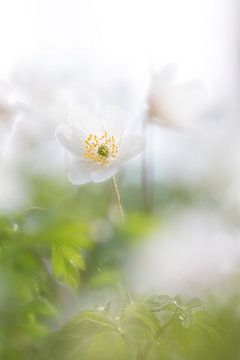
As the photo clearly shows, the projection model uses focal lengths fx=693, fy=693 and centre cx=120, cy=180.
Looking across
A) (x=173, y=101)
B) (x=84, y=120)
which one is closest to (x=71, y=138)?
(x=84, y=120)

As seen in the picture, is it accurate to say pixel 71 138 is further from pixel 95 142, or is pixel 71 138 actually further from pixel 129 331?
pixel 129 331

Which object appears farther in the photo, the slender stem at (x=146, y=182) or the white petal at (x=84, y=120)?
the slender stem at (x=146, y=182)

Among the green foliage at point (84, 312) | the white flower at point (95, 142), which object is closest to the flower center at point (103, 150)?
the white flower at point (95, 142)

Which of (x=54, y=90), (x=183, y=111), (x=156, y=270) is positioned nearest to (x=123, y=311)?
(x=156, y=270)

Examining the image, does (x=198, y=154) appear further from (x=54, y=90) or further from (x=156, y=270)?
(x=156, y=270)

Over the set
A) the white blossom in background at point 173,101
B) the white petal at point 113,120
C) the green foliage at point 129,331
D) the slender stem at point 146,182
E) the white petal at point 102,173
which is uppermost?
the white petal at point 113,120

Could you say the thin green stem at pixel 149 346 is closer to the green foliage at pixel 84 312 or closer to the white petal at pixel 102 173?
the green foliage at pixel 84 312
